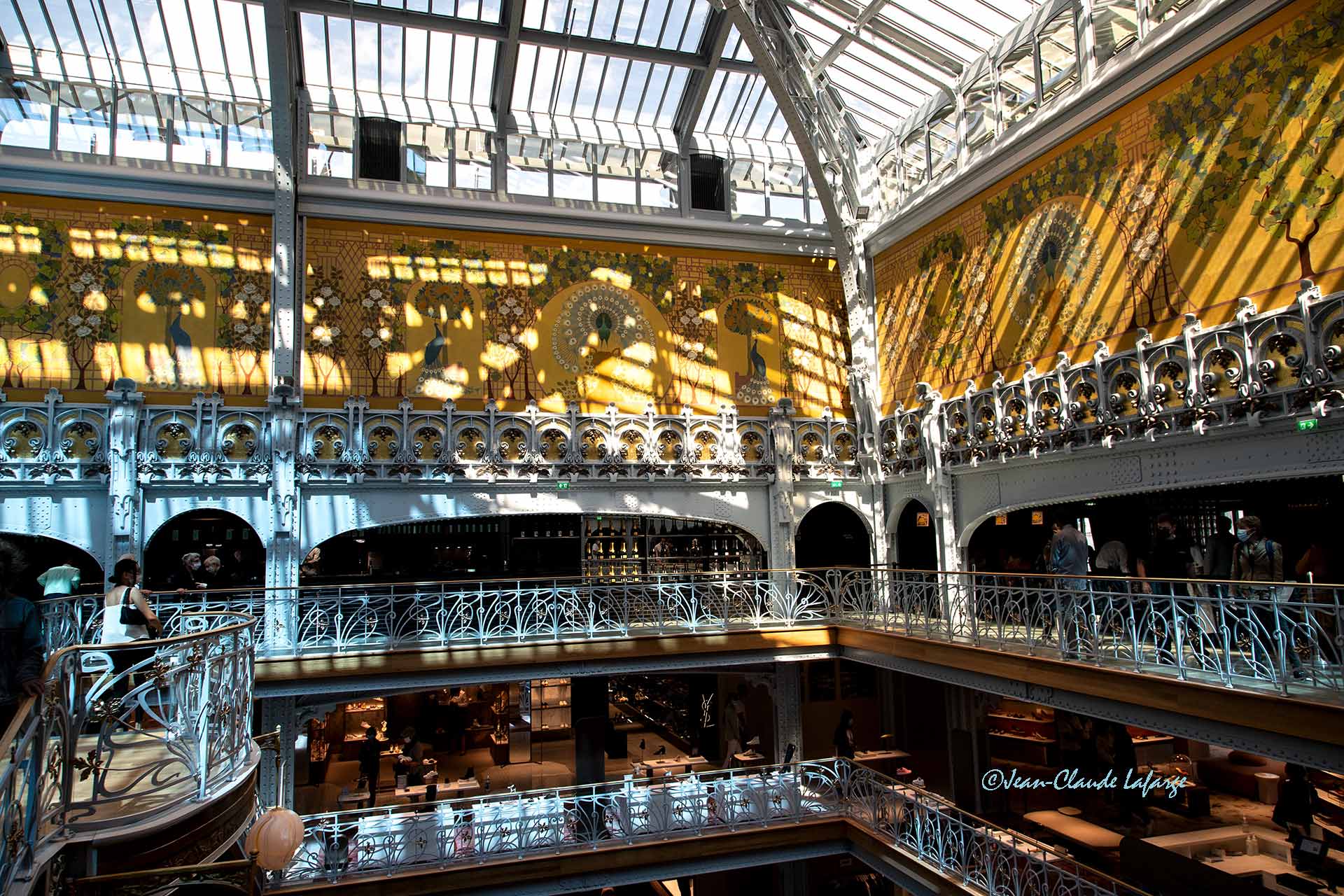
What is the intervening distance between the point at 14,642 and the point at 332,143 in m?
13.4

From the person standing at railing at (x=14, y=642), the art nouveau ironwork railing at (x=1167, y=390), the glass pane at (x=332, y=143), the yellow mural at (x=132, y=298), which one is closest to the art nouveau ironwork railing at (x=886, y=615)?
the art nouveau ironwork railing at (x=1167, y=390)

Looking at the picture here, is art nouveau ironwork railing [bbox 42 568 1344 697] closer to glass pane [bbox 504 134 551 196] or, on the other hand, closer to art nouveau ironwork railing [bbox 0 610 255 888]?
art nouveau ironwork railing [bbox 0 610 255 888]

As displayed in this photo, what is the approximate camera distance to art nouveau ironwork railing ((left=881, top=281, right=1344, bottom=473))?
29.5ft

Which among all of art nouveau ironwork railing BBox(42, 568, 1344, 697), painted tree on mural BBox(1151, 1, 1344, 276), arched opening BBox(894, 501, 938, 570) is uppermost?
painted tree on mural BBox(1151, 1, 1344, 276)

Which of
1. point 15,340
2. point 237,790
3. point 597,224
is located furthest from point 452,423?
point 237,790

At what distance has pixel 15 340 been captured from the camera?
1434 cm

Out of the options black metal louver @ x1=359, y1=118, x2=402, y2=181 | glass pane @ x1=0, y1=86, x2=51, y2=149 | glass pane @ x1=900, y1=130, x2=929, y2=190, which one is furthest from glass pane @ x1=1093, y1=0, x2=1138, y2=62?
glass pane @ x1=0, y1=86, x2=51, y2=149

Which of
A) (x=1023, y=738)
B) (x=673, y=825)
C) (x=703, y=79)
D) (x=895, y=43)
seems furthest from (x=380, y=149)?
(x=1023, y=738)

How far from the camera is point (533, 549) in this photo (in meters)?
18.9

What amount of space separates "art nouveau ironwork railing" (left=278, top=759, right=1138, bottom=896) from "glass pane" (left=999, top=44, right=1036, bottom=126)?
1030 centimetres

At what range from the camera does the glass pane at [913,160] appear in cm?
1628

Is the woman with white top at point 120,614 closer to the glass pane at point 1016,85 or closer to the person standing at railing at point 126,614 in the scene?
the person standing at railing at point 126,614

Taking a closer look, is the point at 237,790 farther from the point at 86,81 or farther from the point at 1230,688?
the point at 86,81

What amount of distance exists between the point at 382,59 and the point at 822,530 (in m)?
13.8
